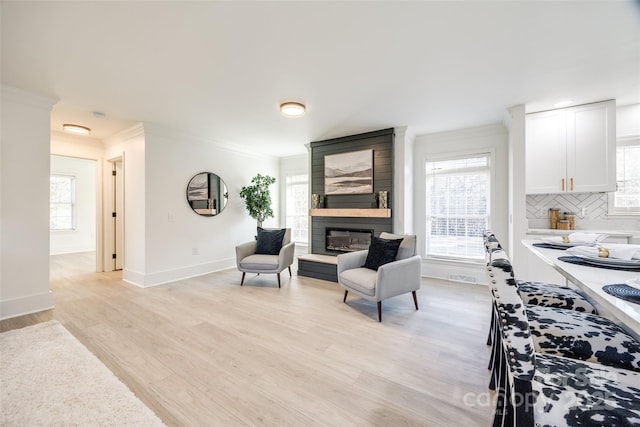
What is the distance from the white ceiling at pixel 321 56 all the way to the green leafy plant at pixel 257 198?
1.98 meters

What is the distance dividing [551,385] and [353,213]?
3.62 meters

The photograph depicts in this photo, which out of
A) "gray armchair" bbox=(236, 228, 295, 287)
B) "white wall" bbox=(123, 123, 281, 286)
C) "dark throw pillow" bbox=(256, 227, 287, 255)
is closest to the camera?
"gray armchair" bbox=(236, 228, 295, 287)

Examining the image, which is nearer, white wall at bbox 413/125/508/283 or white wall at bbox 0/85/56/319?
white wall at bbox 0/85/56/319

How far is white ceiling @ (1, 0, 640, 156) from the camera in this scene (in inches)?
69.9

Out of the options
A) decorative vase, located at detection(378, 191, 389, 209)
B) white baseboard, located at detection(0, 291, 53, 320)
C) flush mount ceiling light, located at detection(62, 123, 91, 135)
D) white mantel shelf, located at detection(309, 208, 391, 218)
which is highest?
flush mount ceiling light, located at detection(62, 123, 91, 135)

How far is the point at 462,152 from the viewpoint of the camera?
4270 millimetres

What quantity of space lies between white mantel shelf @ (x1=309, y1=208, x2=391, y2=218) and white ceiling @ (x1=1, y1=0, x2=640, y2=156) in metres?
1.55

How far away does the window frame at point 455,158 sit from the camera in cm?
404

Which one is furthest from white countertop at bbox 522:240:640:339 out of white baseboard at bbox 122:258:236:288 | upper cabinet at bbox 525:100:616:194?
white baseboard at bbox 122:258:236:288

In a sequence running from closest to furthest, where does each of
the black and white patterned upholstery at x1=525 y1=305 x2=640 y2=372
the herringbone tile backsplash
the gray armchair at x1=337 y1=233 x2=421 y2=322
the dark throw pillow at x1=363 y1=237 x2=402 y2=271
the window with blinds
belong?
the black and white patterned upholstery at x1=525 y1=305 x2=640 y2=372
the gray armchair at x1=337 y1=233 x2=421 y2=322
the dark throw pillow at x1=363 y1=237 x2=402 y2=271
the herringbone tile backsplash
the window with blinds

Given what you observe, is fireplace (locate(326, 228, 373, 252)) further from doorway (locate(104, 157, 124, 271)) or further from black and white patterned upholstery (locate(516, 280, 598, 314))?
doorway (locate(104, 157, 124, 271))

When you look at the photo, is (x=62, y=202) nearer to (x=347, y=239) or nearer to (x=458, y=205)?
(x=347, y=239)

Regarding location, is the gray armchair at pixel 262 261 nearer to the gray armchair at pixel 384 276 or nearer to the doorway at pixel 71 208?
the gray armchair at pixel 384 276

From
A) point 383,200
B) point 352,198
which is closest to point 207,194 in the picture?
point 352,198
